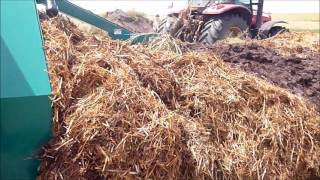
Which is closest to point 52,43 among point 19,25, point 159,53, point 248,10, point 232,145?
point 19,25

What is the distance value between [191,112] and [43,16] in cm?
136

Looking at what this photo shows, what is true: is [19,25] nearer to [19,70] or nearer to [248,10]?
[19,70]

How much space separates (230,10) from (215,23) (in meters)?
0.79

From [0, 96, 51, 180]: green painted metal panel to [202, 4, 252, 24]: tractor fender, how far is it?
743 cm

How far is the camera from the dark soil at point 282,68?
14.0 ft

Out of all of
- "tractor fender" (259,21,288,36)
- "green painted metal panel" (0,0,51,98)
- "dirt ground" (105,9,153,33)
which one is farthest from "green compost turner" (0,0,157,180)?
"dirt ground" (105,9,153,33)

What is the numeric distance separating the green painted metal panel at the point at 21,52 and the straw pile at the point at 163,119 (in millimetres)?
162

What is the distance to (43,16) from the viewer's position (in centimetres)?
334

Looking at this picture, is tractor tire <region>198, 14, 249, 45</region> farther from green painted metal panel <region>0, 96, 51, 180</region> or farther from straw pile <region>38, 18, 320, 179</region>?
green painted metal panel <region>0, 96, 51, 180</region>

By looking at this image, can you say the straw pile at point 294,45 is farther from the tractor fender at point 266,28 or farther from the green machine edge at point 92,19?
the green machine edge at point 92,19

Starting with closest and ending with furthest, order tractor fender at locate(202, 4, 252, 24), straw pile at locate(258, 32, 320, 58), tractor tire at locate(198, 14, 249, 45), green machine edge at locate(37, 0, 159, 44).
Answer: green machine edge at locate(37, 0, 159, 44)
straw pile at locate(258, 32, 320, 58)
tractor tire at locate(198, 14, 249, 45)
tractor fender at locate(202, 4, 252, 24)

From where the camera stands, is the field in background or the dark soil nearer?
the dark soil

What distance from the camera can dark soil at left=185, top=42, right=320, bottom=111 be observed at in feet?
14.0

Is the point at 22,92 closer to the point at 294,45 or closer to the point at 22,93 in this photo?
the point at 22,93
